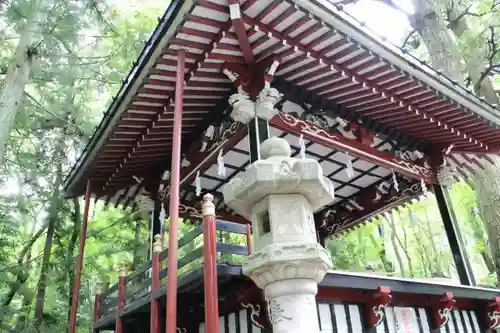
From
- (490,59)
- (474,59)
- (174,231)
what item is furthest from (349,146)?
(474,59)

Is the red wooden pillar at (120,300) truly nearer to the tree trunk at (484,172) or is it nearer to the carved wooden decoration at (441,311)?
the carved wooden decoration at (441,311)

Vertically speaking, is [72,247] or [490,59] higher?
[490,59]

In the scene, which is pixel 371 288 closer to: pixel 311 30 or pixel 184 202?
pixel 311 30

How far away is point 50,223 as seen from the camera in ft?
36.6

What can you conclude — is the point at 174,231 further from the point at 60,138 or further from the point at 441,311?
the point at 60,138

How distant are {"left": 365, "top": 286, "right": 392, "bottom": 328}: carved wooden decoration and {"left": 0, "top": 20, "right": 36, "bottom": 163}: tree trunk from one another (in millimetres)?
6002

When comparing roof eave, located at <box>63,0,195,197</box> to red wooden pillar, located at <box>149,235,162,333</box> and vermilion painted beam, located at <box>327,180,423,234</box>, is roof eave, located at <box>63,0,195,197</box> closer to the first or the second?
red wooden pillar, located at <box>149,235,162,333</box>

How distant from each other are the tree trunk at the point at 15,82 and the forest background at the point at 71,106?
0.7 inches

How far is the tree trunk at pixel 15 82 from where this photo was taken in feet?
21.9

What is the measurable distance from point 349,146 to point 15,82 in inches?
223

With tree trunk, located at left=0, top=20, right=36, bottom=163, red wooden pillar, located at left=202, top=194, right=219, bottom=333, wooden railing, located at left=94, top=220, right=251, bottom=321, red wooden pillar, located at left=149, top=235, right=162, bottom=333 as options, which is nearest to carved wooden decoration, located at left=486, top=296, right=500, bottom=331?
wooden railing, located at left=94, top=220, right=251, bottom=321

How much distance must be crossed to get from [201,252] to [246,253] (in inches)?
19.8

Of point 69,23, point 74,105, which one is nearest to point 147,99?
point 69,23

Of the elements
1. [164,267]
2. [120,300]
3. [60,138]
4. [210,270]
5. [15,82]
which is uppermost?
[60,138]
